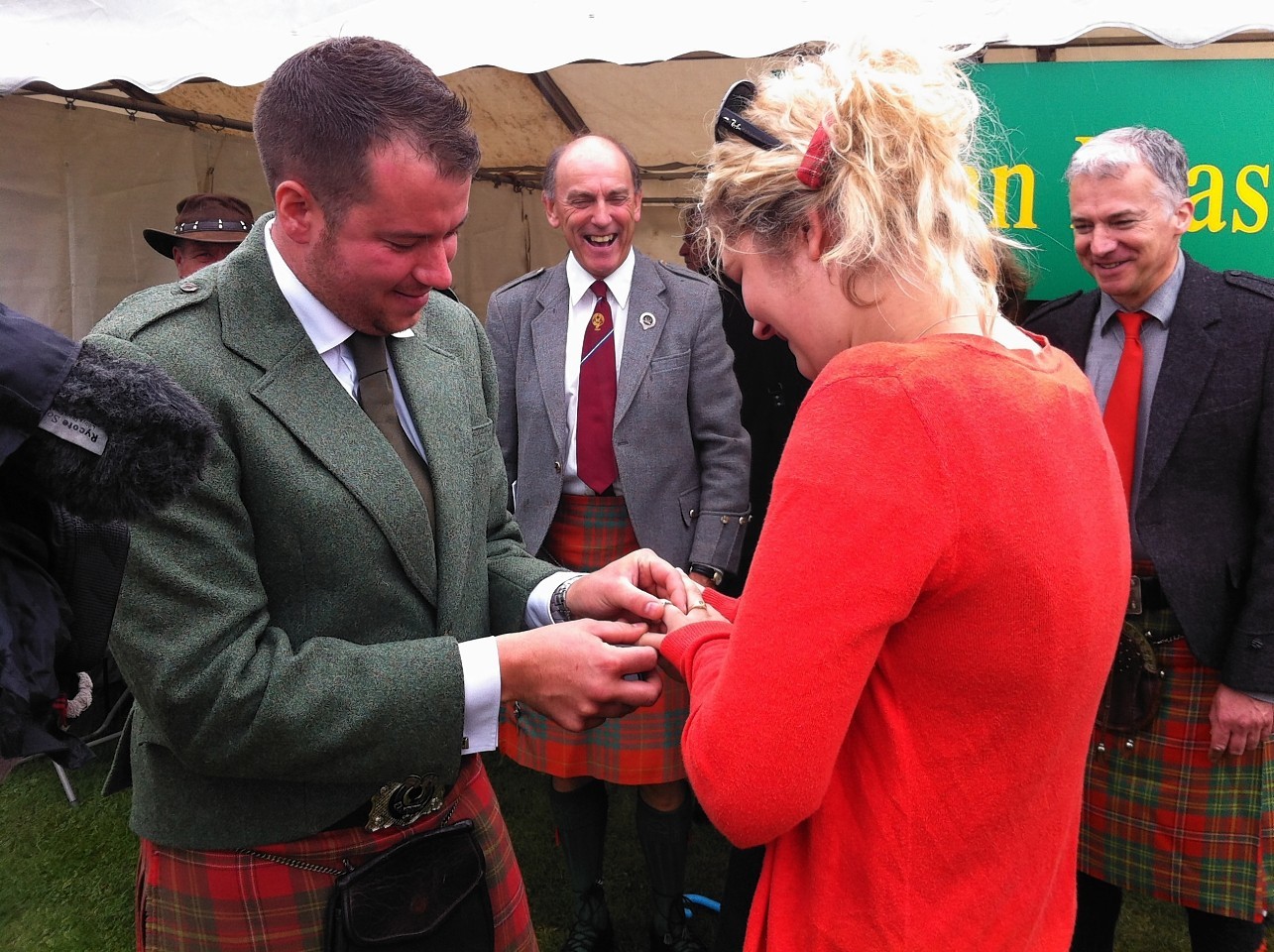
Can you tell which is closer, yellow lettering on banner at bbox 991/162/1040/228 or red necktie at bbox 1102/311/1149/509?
red necktie at bbox 1102/311/1149/509

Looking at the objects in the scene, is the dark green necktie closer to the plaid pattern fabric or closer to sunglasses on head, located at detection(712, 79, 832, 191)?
sunglasses on head, located at detection(712, 79, 832, 191)

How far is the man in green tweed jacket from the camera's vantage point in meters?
1.39

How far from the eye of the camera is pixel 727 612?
1.67 meters

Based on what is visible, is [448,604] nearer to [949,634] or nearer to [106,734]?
[949,634]

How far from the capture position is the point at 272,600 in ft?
4.90

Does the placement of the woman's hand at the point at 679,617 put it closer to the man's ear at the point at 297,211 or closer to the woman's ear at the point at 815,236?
the woman's ear at the point at 815,236

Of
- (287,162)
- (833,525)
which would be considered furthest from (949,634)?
(287,162)

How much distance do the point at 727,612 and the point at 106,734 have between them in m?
4.02

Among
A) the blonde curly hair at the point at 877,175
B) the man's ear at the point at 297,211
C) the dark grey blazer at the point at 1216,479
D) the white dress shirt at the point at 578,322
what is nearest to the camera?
the blonde curly hair at the point at 877,175

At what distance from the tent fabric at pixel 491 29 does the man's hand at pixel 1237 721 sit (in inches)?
79.3

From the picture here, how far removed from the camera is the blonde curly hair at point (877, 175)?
4.01ft

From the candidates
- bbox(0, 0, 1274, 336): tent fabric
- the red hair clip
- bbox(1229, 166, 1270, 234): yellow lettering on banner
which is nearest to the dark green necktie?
the red hair clip

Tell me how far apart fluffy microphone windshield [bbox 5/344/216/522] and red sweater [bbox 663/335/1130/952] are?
2.03ft

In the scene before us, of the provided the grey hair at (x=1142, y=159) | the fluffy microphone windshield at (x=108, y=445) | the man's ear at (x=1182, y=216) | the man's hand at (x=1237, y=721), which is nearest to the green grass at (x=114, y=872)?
the man's hand at (x=1237, y=721)
